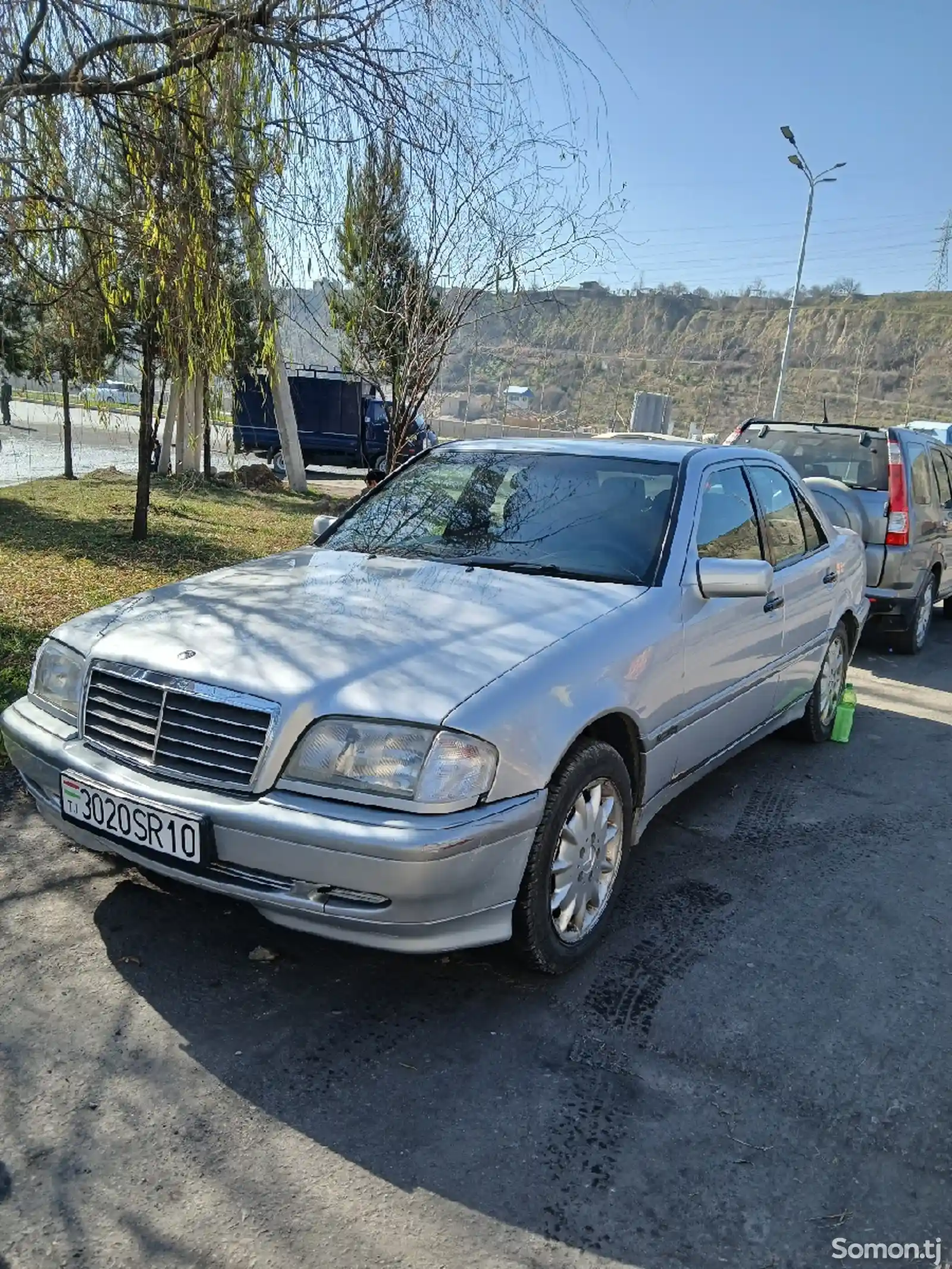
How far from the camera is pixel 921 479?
8164 millimetres

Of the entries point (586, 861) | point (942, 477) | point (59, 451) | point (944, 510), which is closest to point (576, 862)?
point (586, 861)

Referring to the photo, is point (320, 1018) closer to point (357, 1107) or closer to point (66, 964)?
point (357, 1107)

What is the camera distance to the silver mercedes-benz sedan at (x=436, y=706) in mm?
2592

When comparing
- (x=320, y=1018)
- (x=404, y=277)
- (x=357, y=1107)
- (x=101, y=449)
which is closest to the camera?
(x=357, y=1107)

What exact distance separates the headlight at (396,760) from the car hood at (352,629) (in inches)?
2.0

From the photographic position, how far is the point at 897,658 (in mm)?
8289

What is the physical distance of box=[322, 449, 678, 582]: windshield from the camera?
12.4 feet

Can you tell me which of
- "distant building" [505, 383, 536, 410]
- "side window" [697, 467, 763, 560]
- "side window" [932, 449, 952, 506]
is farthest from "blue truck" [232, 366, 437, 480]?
"distant building" [505, 383, 536, 410]

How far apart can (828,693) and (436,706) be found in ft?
11.9

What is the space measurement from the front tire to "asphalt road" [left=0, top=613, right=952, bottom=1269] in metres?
0.15

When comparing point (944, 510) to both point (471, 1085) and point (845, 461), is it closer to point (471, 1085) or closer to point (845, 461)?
point (845, 461)

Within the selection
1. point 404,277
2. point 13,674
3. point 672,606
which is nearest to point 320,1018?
point 672,606

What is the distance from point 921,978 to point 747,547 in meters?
1.92

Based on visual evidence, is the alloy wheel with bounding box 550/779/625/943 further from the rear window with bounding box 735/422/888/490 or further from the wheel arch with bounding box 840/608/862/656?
the rear window with bounding box 735/422/888/490
